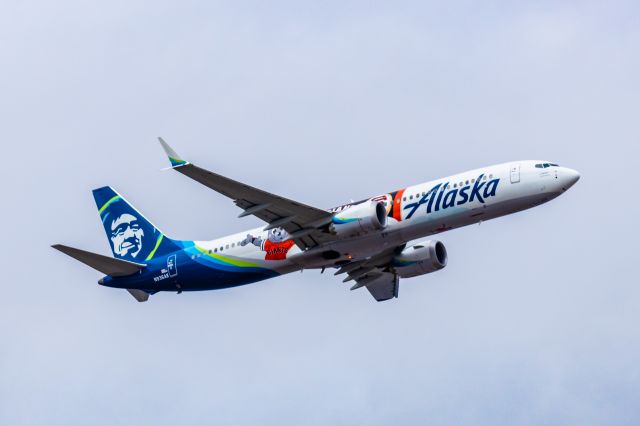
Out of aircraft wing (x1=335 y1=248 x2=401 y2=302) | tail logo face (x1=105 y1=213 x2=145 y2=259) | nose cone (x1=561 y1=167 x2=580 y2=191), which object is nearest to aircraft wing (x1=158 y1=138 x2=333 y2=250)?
aircraft wing (x1=335 y1=248 x2=401 y2=302)

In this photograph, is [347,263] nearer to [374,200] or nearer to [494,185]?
[374,200]

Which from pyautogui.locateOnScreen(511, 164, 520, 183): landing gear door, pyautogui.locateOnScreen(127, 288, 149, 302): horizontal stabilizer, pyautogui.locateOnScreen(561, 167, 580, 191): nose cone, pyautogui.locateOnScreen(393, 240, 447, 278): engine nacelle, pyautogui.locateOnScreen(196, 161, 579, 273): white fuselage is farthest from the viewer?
pyautogui.locateOnScreen(127, 288, 149, 302): horizontal stabilizer

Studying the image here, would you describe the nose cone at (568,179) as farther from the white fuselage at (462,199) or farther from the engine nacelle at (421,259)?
the engine nacelle at (421,259)

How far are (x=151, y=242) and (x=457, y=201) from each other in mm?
19919

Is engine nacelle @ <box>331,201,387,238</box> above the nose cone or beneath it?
beneath

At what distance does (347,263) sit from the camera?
6994 cm

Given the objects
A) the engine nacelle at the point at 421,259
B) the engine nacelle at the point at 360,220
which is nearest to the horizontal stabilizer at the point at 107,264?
the engine nacelle at the point at 360,220

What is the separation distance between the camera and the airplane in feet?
A: 206

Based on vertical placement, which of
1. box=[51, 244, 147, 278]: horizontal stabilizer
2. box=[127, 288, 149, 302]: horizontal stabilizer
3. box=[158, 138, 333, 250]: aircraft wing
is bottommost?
box=[127, 288, 149, 302]: horizontal stabilizer

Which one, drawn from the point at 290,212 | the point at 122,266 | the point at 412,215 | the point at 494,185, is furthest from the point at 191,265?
the point at 494,185

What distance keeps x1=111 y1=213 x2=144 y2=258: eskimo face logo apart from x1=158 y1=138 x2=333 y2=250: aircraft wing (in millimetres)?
11863

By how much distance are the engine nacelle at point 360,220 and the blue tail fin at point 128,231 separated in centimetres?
1191

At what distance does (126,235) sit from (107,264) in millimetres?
4959

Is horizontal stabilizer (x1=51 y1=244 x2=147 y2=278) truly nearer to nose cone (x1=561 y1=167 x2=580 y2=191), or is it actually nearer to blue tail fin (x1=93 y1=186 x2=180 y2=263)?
blue tail fin (x1=93 y1=186 x2=180 y2=263)
